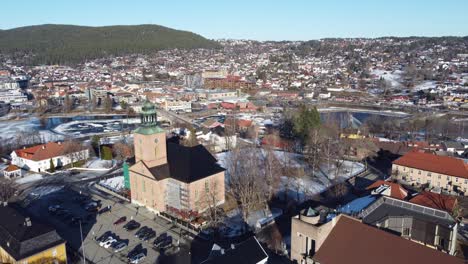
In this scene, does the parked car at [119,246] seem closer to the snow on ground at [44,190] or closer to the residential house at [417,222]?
the snow on ground at [44,190]

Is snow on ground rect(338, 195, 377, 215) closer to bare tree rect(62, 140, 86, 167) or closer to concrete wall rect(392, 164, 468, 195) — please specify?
concrete wall rect(392, 164, 468, 195)

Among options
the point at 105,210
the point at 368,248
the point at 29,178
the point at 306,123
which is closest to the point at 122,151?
the point at 29,178

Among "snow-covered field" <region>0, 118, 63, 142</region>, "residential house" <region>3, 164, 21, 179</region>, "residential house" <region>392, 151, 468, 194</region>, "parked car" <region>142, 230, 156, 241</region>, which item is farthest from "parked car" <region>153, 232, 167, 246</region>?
"snow-covered field" <region>0, 118, 63, 142</region>

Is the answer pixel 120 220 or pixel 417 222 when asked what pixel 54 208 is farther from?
pixel 417 222

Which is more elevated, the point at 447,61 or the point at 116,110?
the point at 447,61

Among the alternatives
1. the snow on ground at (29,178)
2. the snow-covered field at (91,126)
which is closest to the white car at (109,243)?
the snow on ground at (29,178)

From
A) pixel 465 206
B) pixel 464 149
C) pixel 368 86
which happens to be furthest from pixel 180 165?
pixel 368 86

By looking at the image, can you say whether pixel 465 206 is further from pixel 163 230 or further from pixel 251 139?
pixel 251 139
